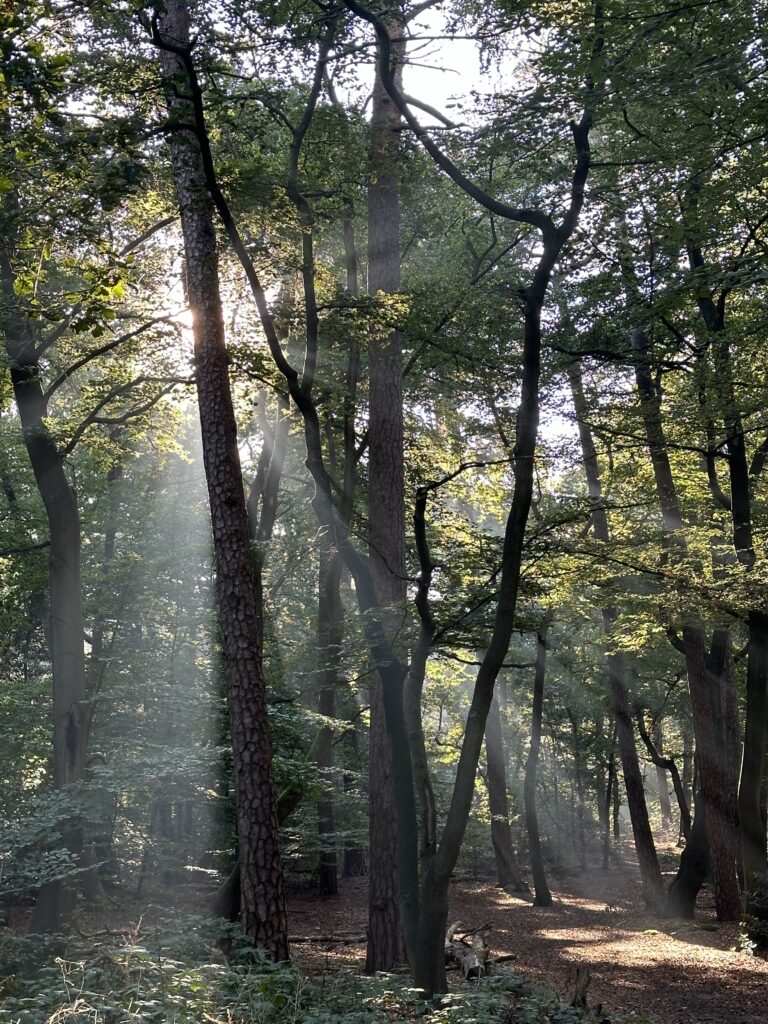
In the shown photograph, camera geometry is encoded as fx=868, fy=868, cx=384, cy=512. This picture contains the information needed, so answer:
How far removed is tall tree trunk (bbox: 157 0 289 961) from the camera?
300 inches

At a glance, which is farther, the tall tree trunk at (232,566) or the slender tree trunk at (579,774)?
the slender tree trunk at (579,774)

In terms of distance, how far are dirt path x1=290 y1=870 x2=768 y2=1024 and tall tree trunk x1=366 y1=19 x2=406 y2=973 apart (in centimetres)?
112

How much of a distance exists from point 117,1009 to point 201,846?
1713 centimetres

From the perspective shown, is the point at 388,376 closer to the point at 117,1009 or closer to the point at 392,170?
the point at 392,170

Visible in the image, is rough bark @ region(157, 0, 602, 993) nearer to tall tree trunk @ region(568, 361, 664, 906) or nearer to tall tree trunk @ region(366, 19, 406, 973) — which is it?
tall tree trunk @ region(366, 19, 406, 973)

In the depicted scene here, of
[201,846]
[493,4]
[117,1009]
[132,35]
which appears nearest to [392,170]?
[493,4]

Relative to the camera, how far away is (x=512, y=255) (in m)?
14.4

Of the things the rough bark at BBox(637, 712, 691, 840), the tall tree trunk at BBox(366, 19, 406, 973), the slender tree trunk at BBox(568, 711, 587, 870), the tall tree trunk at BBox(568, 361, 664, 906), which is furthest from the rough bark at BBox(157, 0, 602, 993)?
the slender tree trunk at BBox(568, 711, 587, 870)

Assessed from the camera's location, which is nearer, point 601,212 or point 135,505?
point 601,212

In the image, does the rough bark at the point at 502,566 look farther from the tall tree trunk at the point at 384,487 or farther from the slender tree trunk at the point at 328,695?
the slender tree trunk at the point at 328,695

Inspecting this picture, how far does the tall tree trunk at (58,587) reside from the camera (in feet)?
38.9

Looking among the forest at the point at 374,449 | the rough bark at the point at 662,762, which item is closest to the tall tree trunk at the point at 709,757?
the forest at the point at 374,449

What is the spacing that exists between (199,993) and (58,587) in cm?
935

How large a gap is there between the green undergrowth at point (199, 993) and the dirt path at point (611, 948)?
218 centimetres
